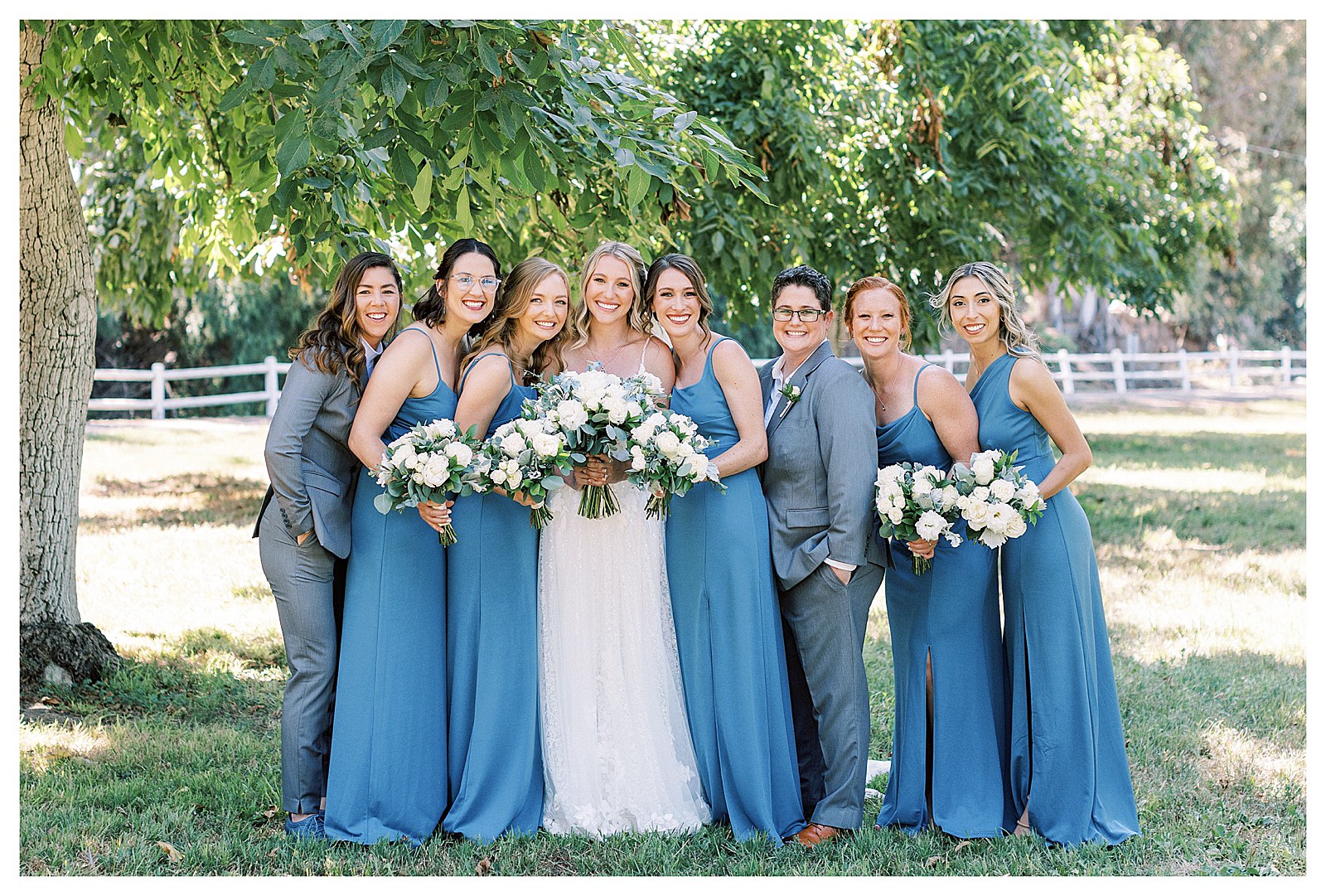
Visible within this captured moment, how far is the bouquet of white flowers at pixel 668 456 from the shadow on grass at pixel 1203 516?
8.21 meters

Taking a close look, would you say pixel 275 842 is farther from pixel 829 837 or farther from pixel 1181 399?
pixel 1181 399

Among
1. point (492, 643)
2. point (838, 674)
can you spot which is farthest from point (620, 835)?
point (838, 674)

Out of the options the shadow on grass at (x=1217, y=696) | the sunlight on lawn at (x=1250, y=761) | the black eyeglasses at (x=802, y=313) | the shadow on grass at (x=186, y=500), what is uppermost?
the black eyeglasses at (x=802, y=313)

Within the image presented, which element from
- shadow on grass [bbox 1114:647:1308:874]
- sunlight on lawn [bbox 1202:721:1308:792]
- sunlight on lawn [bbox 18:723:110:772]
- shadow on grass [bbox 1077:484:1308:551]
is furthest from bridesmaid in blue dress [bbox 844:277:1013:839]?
shadow on grass [bbox 1077:484:1308:551]

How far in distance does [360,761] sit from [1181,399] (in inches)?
1215

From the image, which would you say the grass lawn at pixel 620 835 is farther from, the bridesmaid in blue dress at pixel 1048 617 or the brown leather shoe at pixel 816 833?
the bridesmaid in blue dress at pixel 1048 617

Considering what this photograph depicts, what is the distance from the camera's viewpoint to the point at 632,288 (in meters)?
4.79

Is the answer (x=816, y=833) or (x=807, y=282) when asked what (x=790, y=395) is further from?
(x=816, y=833)

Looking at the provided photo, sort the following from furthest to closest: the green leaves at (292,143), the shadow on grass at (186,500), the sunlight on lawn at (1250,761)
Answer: the shadow on grass at (186,500) → the sunlight on lawn at (1250,761) → the green leaves at (292,143)

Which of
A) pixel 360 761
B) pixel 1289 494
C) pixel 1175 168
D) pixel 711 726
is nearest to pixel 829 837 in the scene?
pixel 711 726

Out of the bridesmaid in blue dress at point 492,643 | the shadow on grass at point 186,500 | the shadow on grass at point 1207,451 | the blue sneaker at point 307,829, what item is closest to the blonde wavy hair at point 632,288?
the bridesmaid in blue dress at point 492,643

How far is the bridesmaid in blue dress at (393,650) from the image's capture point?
4.52 meters

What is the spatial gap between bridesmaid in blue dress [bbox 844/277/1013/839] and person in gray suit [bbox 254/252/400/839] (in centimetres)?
204

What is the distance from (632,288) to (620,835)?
2.24 meters
